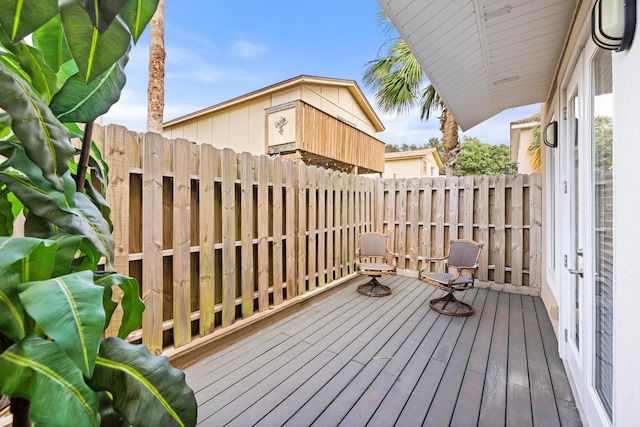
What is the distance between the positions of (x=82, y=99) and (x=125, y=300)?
647 millimetres

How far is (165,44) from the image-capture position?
15.4 feet

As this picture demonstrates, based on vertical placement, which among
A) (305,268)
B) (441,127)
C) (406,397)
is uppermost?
(441,127)

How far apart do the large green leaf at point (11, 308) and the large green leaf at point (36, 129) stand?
0.79 ft

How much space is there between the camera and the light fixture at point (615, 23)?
3.35 feet

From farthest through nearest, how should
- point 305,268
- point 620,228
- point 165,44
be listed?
point 165,44 < point 305,268 < point 620,228

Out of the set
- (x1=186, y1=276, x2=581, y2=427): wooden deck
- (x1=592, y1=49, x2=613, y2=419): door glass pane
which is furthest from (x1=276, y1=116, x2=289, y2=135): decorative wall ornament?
(x1=592, y1=49, x2=613, y2=419): door glass pane

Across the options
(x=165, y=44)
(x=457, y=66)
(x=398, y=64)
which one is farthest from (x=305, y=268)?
(x=398, y=64)

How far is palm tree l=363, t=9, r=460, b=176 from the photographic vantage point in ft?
24.6

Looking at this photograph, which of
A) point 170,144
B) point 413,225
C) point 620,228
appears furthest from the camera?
point 413,225

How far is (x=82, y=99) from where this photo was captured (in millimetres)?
854

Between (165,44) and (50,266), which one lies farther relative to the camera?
(165,44)

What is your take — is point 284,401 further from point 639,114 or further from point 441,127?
point 441,127

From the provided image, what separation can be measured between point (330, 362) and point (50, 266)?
217cm

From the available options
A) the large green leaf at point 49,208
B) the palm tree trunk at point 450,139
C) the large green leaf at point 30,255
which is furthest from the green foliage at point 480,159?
the large green leaf at point 30,255
